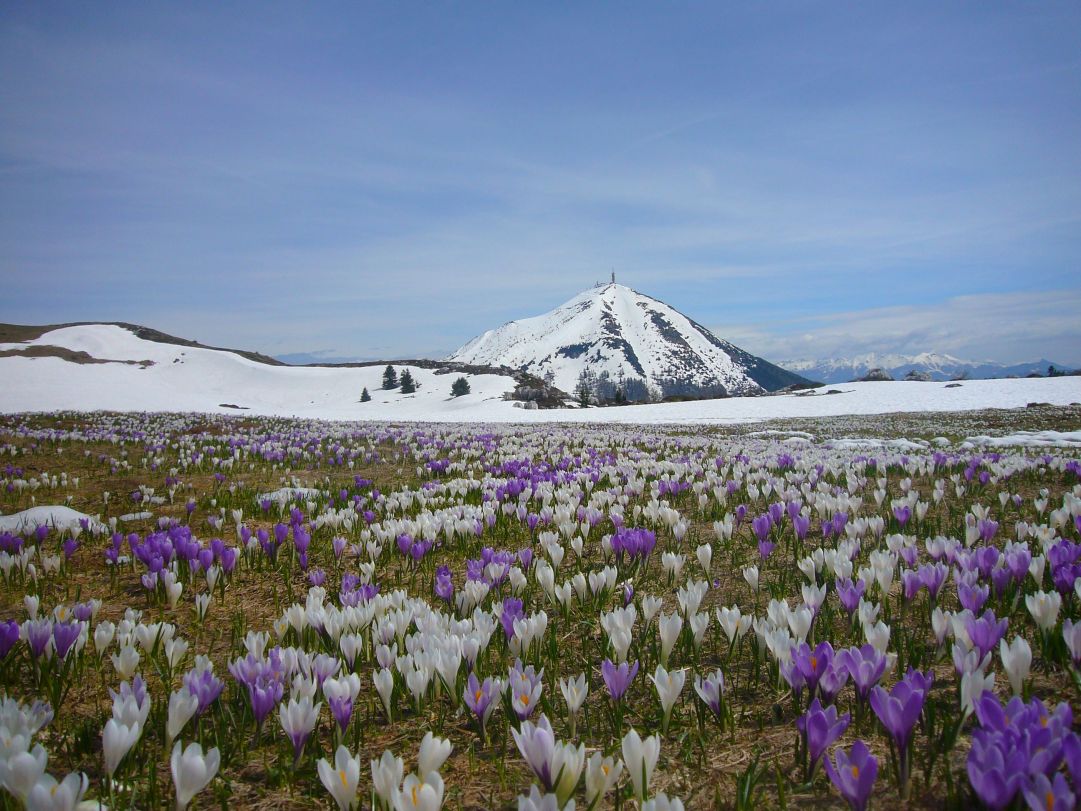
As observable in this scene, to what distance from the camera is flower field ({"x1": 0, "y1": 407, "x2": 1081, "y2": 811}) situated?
1.95 metres

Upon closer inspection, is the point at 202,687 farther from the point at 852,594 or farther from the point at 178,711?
the point at 852,594

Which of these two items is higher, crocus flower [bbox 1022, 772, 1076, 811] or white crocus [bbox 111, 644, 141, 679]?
crocus flower [bbox 1022, 772, 1076, 811]

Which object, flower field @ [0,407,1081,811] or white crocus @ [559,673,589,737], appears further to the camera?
white crocus @ [559,673,589,737]

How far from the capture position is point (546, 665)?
3.10 metres

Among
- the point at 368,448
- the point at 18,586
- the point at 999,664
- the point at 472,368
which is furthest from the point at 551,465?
the point at 472,368

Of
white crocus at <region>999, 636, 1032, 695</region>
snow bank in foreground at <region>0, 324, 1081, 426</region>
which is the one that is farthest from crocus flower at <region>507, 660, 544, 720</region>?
snow bank in foreground at <region>0, 324, 1081, 426</region>

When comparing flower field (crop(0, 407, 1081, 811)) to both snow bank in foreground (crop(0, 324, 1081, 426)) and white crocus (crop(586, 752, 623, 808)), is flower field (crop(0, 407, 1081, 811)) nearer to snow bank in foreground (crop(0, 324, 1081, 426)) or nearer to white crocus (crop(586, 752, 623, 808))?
white crocus (crop(586, 752, 623, 808))

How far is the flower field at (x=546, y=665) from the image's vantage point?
1.95 metres

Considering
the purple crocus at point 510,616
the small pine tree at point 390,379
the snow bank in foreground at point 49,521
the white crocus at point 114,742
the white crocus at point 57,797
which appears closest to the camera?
the white crocus at point 57,797

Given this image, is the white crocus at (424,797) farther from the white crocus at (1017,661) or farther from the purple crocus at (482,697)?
the white crocus at (1017,661)

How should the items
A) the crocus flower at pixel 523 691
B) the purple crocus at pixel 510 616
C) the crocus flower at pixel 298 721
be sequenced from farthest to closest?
the purple crocus at pixel 510 616 → the crocus flower at pixel 523 691 → the crocus flower at pixel 298 721

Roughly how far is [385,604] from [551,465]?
23.2 feet

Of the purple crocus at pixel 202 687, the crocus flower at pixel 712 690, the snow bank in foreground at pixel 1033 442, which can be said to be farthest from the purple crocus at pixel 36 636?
the snow bank in foreground at pixel 1033 442

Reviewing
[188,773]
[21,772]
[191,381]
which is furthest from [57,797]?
[191,381]
